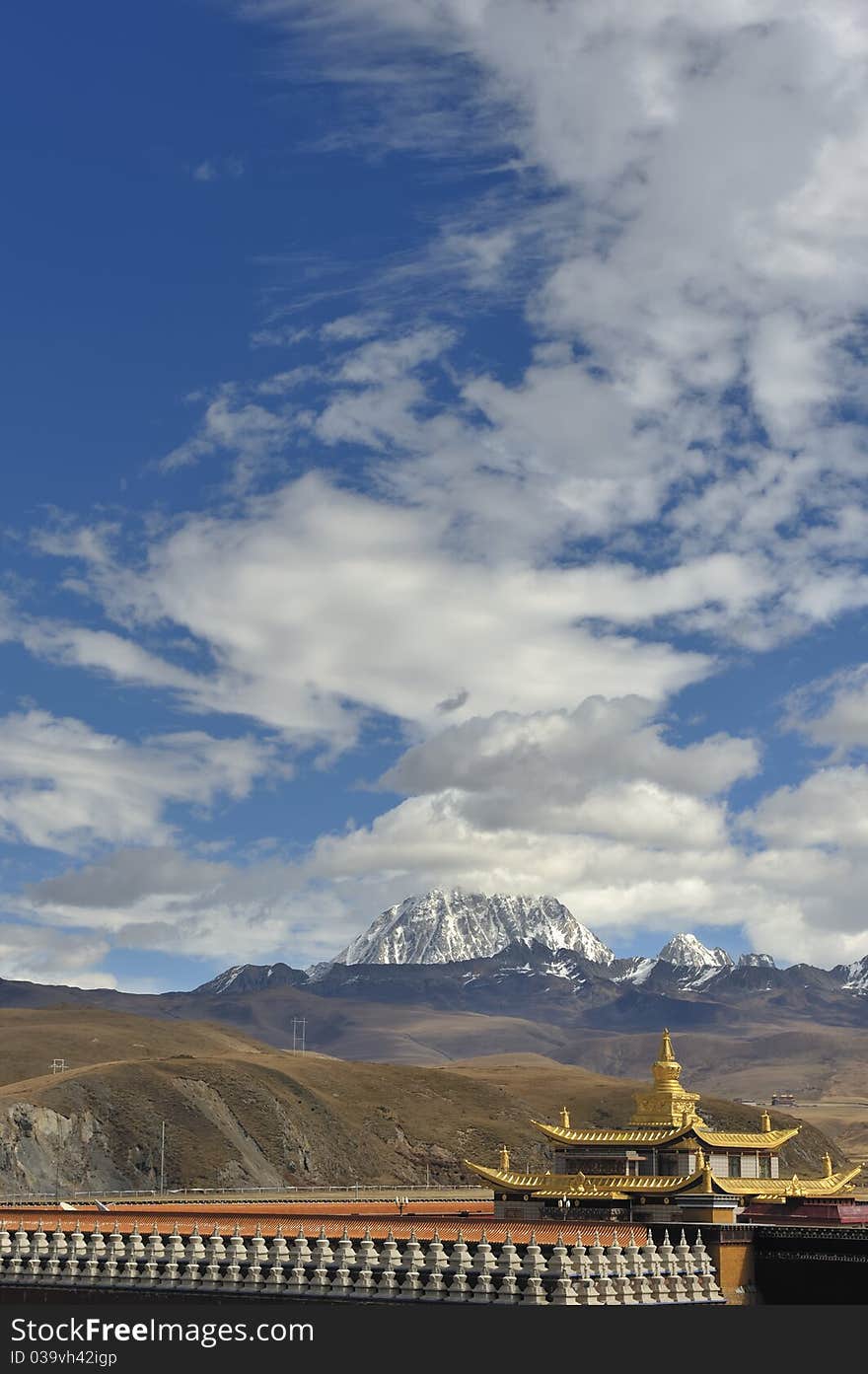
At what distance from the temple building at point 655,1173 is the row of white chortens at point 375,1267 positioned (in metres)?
5.93

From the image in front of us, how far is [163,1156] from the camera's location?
589 feet

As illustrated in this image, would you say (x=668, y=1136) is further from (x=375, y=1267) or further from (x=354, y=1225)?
(x=375, y=1267)

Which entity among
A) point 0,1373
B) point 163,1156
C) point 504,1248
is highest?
point 163,1156

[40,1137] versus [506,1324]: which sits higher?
[40,1137]

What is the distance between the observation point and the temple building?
241ft

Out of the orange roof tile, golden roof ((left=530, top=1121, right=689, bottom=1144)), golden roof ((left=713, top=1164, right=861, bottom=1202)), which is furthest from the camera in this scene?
golden roof ((left=530, top=1121, right=689, bottom=1144))

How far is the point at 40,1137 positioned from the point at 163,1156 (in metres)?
A: 13.5

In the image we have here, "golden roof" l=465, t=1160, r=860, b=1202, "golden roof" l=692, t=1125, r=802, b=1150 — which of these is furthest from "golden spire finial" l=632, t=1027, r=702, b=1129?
"golden roof" l=465, t=1160, r=860, b=1202

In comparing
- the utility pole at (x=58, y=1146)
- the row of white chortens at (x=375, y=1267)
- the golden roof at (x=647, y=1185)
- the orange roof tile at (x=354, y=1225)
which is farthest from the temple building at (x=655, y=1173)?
the utility pole at (x=58, y=1146)

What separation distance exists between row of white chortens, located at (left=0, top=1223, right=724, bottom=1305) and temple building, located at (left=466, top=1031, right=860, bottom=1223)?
593cm

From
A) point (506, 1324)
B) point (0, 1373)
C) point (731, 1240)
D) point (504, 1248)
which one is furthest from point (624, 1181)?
point (0, 1373)

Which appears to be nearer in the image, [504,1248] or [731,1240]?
[504,1248]

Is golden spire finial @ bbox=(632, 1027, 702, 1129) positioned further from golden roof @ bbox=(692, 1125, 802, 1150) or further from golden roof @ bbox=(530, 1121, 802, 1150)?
golden roof @ bbox=(692, 1125, 802, 1150)

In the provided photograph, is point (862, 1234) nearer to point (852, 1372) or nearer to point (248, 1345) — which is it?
point (852, 1372)
